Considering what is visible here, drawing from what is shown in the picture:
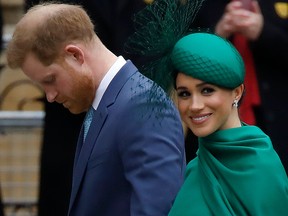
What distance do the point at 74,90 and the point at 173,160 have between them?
1.30 ft

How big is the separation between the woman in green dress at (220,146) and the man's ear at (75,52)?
1.28ft

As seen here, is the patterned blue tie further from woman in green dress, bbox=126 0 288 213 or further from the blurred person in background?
the blurred person in background

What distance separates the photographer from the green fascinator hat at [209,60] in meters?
3.59

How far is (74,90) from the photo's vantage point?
401 centimetres

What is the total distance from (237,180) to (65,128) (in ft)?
7.60

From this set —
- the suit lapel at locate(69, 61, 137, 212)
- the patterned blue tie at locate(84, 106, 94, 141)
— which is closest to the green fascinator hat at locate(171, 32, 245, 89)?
the suit lapel at locate(69, 61, 137, 212)

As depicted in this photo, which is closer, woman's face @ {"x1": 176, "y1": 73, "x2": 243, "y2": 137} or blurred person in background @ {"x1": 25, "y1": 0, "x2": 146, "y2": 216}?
woman's face @ {"x1": 176, "y1": 73, "x2": 243, "y2": 137}

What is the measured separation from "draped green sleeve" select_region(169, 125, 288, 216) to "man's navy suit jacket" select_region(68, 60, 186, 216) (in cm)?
22

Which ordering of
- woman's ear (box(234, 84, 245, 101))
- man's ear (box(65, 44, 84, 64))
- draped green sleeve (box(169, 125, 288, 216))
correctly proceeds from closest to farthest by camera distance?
draped green sleeve (box(169, 125, 288, 216))
woman's ear (box(234, 84, 245, 101))
man's ear (box(65, 44, 84, 64))

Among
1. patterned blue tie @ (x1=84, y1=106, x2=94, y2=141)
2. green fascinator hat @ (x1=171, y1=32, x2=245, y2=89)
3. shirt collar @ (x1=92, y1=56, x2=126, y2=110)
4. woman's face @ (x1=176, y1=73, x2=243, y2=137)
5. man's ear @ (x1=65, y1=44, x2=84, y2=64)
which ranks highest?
green fascinator hat @ (x1=171, y1=32, x2=245, y2=89)

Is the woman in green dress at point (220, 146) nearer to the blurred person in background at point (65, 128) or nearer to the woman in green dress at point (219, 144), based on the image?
the woman in green dress at point (219, 144)

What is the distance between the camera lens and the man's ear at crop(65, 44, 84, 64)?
3945mm

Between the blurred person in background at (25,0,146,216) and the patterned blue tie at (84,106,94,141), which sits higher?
the patterned blue tie at (84,106,94,141)

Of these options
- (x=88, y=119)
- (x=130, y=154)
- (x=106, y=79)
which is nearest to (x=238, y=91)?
(x=130, y=154)
